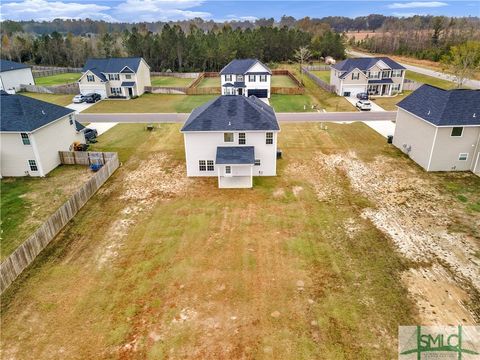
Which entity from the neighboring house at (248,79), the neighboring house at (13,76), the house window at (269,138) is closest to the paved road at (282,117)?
the neighboring house at (248,79)

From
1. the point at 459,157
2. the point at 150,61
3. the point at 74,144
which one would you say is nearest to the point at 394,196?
the point at 459,157

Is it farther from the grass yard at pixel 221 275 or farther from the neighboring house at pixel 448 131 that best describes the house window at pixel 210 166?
the neighboring house at pixel 448 131

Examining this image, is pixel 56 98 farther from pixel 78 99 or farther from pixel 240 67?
pixel 240 67

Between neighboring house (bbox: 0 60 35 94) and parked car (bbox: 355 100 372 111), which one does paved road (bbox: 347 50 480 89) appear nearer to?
parked car (bbox: 355 100 372 111)

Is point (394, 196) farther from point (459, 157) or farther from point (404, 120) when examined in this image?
point (404, 120)

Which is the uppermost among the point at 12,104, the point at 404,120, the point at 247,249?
the point at 12,104

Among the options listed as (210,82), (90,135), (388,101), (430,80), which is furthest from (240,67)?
(430,80)

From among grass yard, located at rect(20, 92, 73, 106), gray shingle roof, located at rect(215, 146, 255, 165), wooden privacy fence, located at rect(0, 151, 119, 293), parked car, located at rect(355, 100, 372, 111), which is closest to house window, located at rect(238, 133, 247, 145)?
gray shingle roof, located at rect(215, 146, 255, 165)

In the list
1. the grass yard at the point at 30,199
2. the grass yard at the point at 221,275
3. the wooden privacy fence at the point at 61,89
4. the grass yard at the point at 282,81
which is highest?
the wooden privacy fence at the point at 61,89
